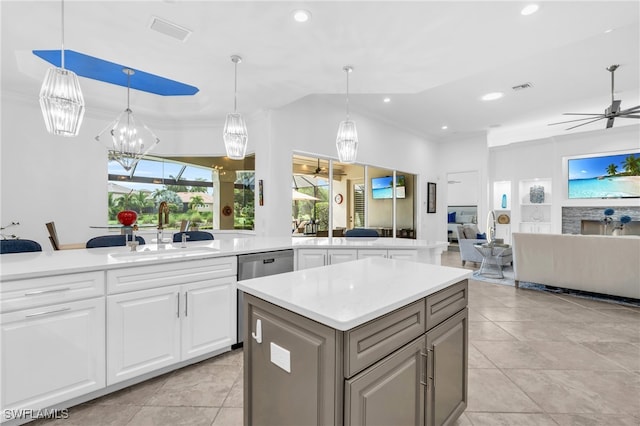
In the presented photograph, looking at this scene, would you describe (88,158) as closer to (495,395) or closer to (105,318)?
(105,318)

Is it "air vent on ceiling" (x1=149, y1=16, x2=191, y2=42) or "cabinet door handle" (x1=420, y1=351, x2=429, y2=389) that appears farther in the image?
"air vent on ceiling" (x1=149, y1=16, x2=191, y2=42)

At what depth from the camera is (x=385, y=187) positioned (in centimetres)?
678

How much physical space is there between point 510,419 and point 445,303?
102 centimetres

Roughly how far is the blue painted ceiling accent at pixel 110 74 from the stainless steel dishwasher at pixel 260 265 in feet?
9.05

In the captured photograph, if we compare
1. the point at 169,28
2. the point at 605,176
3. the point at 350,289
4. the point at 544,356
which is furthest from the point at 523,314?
the point at 605,176

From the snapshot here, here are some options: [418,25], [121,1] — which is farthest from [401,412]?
[121,1]

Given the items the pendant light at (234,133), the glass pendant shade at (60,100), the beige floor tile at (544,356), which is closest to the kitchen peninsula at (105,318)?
the glass pendant shade at (60,100)

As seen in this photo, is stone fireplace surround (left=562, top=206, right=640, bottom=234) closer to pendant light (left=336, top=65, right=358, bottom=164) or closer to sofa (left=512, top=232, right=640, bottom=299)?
sofa (left=512, top=232, right=640, bottom=299)

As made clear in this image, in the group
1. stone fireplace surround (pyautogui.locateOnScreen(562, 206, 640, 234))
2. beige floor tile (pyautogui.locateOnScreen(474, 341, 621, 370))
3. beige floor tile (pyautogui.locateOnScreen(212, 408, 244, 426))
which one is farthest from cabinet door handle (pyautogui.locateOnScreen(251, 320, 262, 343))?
stone fireplace surround (pyautogui.locateOnScreen(562, 206, 640, 234))

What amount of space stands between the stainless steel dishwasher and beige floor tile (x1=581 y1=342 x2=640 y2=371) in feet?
9.71

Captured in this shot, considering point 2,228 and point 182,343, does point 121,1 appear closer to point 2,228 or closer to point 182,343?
point 182,343

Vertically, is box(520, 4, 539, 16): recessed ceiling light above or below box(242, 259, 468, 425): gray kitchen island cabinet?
above

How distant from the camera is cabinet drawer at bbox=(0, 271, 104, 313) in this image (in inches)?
62.6

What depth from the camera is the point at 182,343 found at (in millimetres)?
2250
